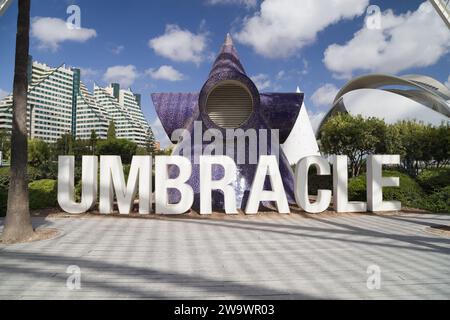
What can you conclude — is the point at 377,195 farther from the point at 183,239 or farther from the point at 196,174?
the point at 183,239

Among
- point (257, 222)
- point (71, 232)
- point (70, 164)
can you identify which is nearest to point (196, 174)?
point (257, 222)

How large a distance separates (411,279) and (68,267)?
19.5 feet

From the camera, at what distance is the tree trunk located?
823 cm

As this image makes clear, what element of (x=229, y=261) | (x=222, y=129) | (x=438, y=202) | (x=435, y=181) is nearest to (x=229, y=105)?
(x=222, y=129)

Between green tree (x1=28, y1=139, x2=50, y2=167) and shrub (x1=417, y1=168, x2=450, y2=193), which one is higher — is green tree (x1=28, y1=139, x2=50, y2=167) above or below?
above

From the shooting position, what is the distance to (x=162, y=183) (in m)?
12.3

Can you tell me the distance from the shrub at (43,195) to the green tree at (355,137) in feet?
71.8

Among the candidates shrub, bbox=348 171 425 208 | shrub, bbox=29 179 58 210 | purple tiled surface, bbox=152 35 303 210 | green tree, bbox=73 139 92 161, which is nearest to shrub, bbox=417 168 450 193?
shrub, bbox=348 171 425 208

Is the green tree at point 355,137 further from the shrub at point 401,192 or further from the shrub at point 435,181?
the shrub at point 401,192

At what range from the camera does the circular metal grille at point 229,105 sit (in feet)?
47.2

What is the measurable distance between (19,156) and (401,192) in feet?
49.5

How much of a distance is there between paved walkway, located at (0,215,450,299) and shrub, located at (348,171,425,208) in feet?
15.7

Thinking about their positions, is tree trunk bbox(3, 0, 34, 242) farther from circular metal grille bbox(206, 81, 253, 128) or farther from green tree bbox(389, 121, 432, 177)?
green tree bbox(389, 121, 432, 177)

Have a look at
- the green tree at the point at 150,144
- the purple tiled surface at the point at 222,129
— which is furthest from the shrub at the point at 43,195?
the green tree at the point at 150,144
